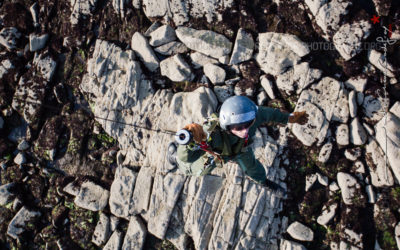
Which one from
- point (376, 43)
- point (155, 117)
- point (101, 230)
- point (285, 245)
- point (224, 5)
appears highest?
point (224, 5)

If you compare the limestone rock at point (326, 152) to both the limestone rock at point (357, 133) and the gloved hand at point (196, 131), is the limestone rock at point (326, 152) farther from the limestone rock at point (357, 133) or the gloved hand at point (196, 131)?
the gloved hand at point (196, 131)

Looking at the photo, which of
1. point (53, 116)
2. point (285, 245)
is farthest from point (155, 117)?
point (285, 245)

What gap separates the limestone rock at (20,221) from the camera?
27.7 ft

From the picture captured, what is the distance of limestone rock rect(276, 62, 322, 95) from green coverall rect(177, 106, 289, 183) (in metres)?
1.82

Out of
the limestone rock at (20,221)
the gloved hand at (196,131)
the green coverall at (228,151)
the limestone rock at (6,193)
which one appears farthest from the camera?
the limestone rock at (6,193)

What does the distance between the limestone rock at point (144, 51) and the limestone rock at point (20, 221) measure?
619 centimetres

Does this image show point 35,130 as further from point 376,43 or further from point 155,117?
point 376,43

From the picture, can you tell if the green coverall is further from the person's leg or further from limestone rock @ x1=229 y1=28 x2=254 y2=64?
limestone rock @ x1=229 y1=28 x2=254 y2=64

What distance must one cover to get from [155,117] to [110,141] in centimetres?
179

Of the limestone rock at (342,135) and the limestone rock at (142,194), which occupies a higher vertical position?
the limestone rock at (342,135)

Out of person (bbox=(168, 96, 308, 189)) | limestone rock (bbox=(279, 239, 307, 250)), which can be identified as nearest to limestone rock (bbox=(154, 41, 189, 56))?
person (bbox=(168, 96, 308, 189))

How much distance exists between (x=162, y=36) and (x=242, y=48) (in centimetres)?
247

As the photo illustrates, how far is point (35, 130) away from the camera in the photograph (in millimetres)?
8852

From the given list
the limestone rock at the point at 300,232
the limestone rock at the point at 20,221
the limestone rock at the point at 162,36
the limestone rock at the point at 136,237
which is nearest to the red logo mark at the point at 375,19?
the limestone rock at the point at 162,36
